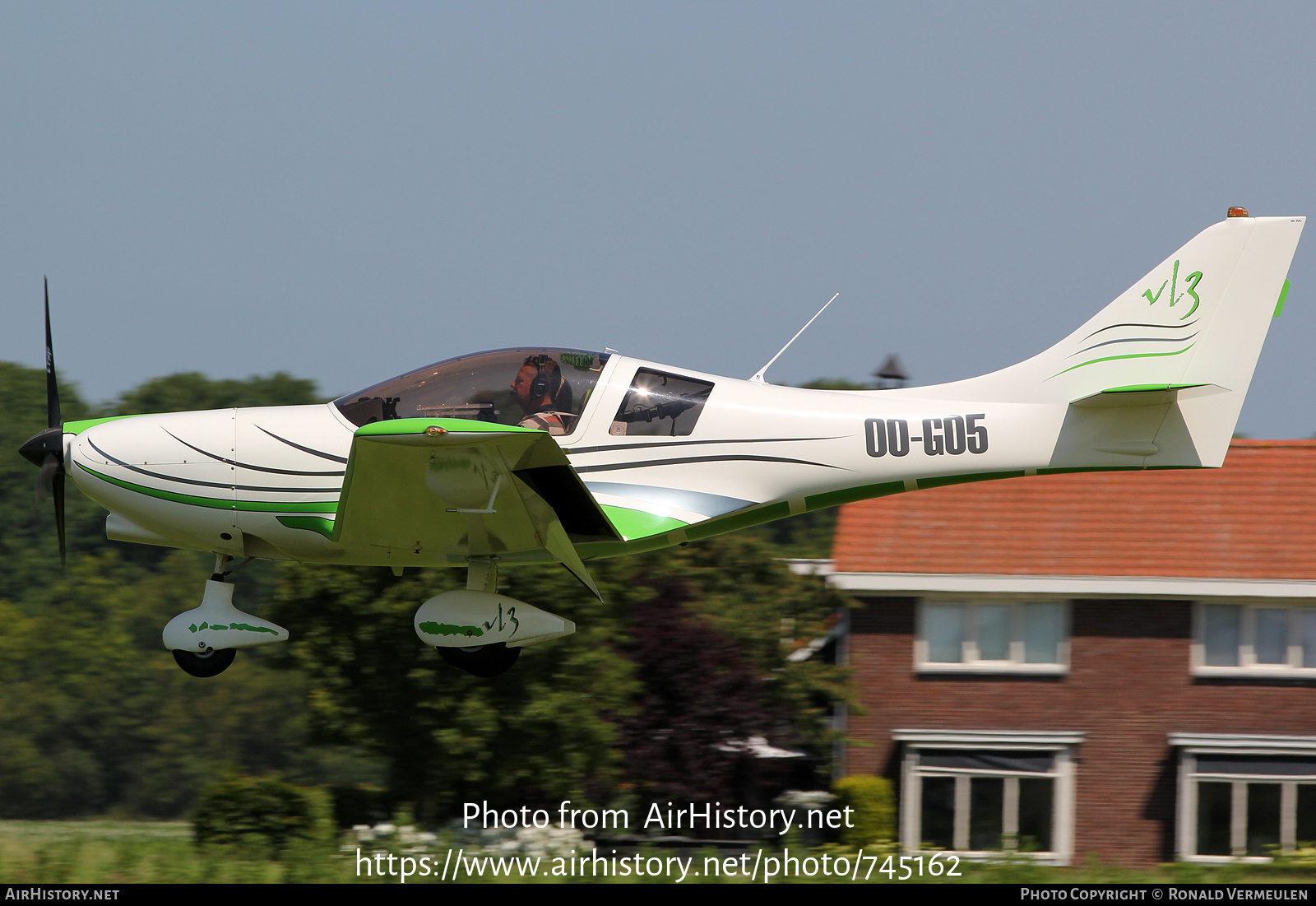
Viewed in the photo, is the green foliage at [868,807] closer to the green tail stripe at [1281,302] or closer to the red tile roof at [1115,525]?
the red tile roof at [1115,525]

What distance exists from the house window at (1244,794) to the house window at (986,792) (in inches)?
63.3

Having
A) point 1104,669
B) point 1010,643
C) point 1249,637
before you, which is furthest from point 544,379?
point 1249,637

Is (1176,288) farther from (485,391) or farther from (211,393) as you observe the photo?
(211,393)

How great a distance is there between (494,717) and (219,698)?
1317 inches

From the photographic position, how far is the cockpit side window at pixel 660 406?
8.70m

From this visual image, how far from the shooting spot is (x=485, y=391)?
8469 mm

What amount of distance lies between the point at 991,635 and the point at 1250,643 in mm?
3573

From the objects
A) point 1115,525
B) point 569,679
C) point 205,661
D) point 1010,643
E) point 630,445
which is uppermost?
point 630,445

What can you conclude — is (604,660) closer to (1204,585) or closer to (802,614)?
(802,614)

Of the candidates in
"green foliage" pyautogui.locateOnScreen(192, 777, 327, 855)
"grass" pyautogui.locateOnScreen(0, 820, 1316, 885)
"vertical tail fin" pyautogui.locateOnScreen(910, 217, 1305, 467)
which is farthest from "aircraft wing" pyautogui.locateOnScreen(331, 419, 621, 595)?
"green foliage" pyautogui.locateOnScreen(192, 777, 327, 855)

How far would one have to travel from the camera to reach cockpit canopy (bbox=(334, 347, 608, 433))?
8453mm

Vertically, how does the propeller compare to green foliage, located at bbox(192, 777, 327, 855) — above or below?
above

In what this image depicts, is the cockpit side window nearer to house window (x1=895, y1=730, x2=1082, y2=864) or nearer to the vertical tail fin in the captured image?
the vertical tail fin

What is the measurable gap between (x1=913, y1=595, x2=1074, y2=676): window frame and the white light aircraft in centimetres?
1013
